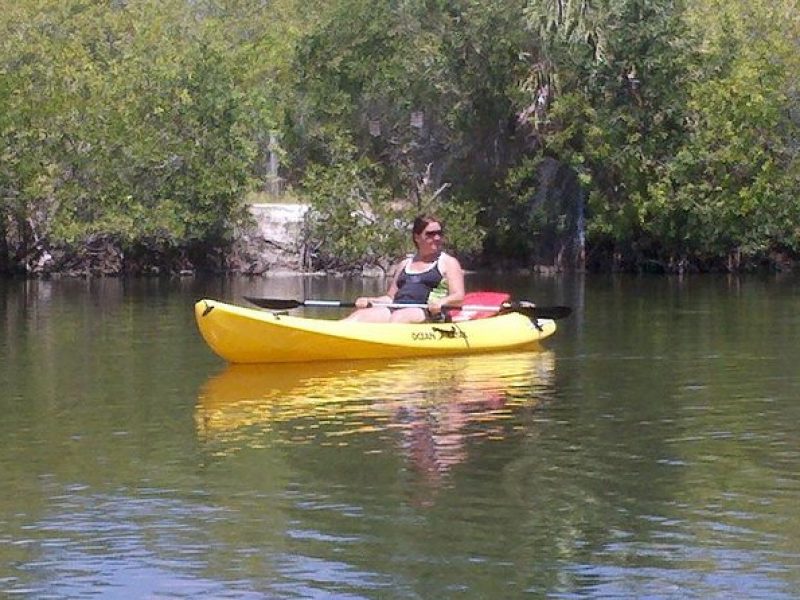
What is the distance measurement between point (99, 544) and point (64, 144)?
30.8 m

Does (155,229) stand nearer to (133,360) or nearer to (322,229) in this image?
(322,229)

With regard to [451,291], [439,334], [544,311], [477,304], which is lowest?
[439,334]

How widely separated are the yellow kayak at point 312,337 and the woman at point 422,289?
0.82 feet

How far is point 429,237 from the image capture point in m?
16.7

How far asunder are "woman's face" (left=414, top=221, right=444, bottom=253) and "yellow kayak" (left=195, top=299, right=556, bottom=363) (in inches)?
30.6

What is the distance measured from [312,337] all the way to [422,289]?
1456mm

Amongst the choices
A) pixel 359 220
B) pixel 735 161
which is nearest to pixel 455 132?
pixel 359 220

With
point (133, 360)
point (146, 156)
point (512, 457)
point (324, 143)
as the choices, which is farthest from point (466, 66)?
point (512, 457)

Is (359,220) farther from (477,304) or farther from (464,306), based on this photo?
(464,306)

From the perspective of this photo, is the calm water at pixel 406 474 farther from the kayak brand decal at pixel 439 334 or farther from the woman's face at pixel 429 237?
the woman's face at pixel 429 237

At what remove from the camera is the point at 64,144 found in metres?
38.2

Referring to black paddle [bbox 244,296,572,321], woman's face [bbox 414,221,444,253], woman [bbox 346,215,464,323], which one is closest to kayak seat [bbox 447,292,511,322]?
black paddle [bbox 244,296,572,321]

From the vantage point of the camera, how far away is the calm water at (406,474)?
781 cm

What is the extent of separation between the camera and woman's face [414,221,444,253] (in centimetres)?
1661
